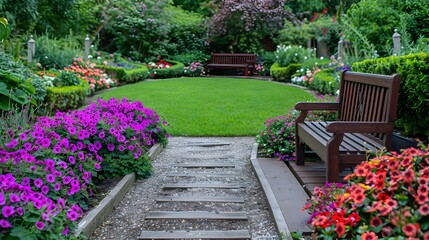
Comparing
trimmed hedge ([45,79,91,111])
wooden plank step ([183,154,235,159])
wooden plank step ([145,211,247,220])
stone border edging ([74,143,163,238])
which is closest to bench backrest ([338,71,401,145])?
wooden plank step ([145,211,247,220])

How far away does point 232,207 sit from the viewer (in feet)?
13.1

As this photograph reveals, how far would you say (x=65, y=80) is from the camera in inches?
420

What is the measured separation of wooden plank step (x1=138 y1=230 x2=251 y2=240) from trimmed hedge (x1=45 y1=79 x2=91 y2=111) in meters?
A: 6.08

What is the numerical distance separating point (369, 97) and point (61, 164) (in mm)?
2637

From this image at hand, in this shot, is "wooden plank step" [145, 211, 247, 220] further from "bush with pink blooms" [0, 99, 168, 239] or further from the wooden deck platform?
the wooden deck platform

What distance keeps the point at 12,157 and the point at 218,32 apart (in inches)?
764

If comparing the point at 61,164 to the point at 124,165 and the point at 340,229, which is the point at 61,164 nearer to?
the point at 124,165

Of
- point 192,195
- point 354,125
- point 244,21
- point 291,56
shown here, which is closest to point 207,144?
point 192,195

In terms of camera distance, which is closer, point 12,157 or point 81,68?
point 12,157

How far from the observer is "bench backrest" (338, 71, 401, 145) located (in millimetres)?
3715

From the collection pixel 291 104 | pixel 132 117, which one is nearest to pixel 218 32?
pixel 291 104

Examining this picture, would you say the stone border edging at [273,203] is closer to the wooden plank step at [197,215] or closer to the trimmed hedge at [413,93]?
the wooden plank step at [197,215]

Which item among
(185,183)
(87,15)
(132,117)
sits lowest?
(185,183)

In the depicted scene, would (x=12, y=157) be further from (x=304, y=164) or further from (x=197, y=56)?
(x=197, y=56)
